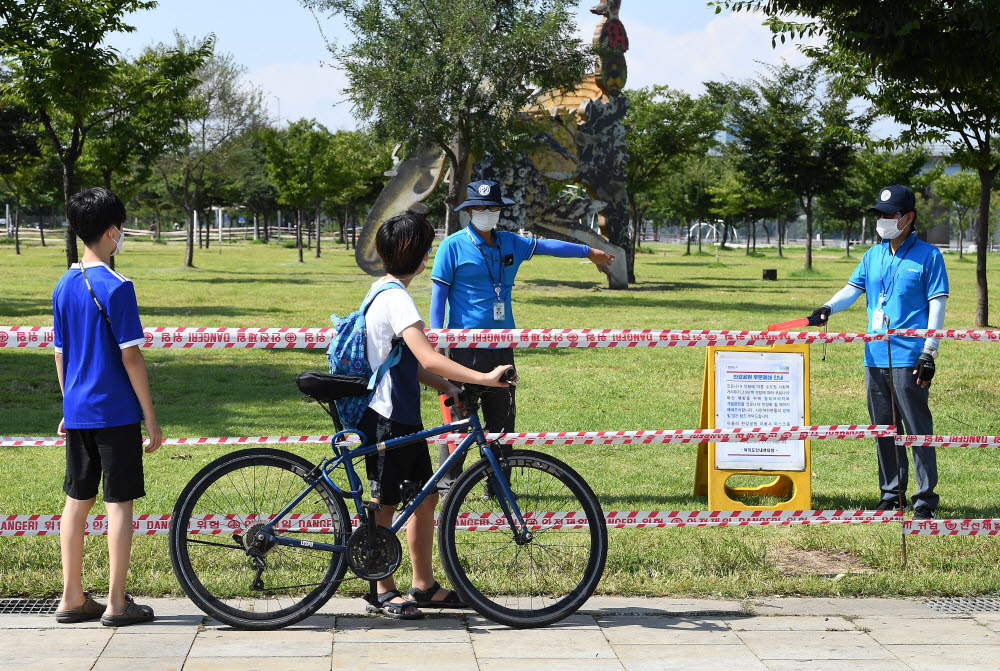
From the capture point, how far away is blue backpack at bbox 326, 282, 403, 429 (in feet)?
14.9

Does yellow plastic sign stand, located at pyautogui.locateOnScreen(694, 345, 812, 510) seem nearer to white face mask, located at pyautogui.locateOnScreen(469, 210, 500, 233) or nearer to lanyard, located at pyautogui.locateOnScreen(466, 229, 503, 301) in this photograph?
lanyard, located at pyautogui.locateOnScreen(466, 229, 503, 301)

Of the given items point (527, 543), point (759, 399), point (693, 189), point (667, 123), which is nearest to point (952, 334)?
point (759, 399)

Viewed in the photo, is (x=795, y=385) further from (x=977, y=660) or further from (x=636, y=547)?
(x=977, y=660)

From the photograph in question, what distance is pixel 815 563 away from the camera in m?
5.61

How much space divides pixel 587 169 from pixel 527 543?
28.8 m

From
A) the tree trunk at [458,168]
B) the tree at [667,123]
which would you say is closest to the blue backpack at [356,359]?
the tree trunk at [458,168]

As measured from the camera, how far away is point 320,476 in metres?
4.50

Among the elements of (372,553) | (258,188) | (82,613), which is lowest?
(82,613)

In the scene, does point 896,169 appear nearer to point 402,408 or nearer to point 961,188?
point 961,188

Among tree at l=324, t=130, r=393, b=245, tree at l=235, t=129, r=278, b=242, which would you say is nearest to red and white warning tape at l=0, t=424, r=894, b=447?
tree at l=324, t=130, r=393, b=245

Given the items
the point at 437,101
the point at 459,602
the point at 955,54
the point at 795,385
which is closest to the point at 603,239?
the point at 437,101

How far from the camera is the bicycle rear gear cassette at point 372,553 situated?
178 inches

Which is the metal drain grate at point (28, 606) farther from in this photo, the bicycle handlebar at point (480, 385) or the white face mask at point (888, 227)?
the white face mask at point (888, 227)

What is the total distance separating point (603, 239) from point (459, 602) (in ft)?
92.3
